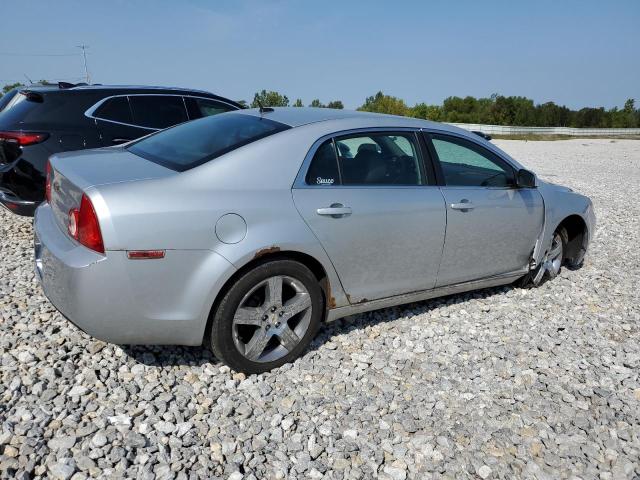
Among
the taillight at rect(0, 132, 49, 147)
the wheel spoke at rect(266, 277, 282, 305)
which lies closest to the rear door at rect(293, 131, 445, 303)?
the wheel spoke at rect(266, 277, 282, 305)

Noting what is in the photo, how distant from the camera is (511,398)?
3234 mm

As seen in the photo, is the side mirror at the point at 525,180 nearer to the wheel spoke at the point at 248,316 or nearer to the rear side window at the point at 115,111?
the wheel spoke at the point at 248,316

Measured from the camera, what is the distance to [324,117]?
3.69 metres

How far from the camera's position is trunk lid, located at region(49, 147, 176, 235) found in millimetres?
2896

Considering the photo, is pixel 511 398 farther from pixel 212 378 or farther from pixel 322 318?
pixel 212 378

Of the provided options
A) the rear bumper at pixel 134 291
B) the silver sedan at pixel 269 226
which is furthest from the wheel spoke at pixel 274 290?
the rear bumper at pixel 134 291

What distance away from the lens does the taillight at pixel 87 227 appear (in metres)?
2.71

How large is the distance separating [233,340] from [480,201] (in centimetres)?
213

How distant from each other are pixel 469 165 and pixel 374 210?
119 centimetres

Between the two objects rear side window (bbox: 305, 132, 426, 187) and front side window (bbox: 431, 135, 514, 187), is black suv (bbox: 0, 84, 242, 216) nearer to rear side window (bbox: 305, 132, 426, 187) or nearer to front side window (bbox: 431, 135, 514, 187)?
rear side window (bbox: 305, 132, 426, 187)

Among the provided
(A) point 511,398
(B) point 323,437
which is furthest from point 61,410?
(A) point 511,398

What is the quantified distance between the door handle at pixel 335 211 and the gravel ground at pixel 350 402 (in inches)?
38.4


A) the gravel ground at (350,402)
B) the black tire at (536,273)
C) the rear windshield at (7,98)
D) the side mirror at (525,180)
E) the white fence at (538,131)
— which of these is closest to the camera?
the gravel ground at (350,402)

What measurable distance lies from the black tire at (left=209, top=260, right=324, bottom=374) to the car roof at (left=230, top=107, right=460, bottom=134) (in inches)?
37.6
